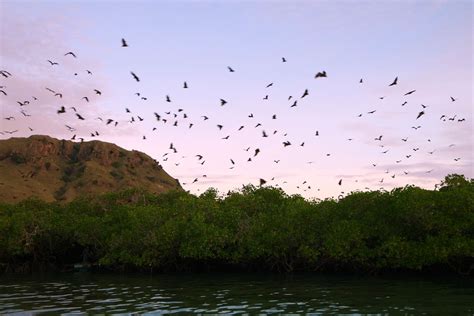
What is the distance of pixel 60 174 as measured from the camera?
176875 mm

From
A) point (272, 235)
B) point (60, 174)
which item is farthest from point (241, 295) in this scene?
point (60, 174)

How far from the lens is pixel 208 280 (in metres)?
41.0

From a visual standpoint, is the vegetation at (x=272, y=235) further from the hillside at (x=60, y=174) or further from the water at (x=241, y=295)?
the hillside at (x=60, y=174)

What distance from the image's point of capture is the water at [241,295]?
84.2 ft

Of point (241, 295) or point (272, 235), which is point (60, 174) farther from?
point (241, 295)

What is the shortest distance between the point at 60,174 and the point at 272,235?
15028 centimetres

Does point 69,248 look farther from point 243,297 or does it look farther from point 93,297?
point 243,297

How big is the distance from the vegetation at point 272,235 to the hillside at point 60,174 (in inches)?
3542

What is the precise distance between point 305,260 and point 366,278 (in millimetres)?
6633

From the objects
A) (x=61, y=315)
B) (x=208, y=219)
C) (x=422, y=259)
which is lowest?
(x=61, y=315)

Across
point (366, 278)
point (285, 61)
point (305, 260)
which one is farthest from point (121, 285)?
point (285, 61)

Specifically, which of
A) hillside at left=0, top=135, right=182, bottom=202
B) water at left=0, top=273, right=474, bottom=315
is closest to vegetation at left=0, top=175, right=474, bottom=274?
water at left=0, top=273, right=474, bottom=315

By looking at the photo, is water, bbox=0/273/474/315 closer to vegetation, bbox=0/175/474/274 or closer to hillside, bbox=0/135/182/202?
vegetation, bbox=0/175/474/274

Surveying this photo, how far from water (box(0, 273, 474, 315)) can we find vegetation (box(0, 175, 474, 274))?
2370mm
